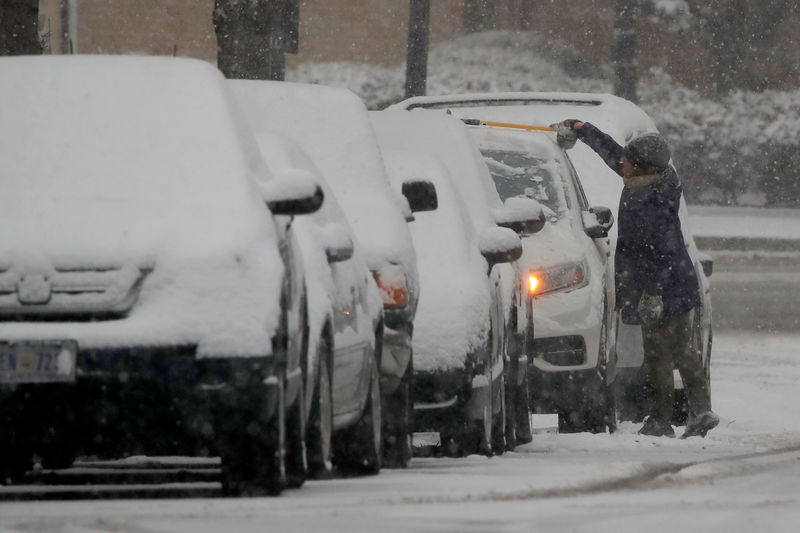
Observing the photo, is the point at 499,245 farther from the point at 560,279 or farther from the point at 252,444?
the point at 252,444

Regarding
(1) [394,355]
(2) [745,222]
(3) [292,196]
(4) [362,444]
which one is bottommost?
(2) [745,222]

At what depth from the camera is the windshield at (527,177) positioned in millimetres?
12266

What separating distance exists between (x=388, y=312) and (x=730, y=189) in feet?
106

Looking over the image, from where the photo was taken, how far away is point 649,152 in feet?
36.8

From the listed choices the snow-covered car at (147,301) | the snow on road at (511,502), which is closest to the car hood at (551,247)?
the snow on road at (511,502)

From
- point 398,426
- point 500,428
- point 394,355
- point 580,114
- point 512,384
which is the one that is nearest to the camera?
point 394,355

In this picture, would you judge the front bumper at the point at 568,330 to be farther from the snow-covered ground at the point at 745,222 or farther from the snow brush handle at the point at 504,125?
the snow-covered ground at the point at 745,222

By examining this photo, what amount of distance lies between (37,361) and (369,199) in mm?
2998

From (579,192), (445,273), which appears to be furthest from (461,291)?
(579,192)

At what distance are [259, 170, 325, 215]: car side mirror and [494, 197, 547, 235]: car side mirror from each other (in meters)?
3.76

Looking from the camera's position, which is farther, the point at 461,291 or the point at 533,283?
the point at 533,283

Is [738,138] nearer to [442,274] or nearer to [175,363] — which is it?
[442,274]

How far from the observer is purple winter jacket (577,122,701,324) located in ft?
36.9

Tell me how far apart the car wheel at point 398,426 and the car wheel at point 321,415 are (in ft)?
3.57
